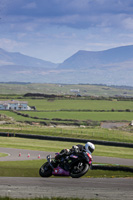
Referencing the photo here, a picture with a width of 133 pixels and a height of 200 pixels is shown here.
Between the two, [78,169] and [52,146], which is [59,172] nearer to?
[78,169]

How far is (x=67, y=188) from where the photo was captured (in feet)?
66.6

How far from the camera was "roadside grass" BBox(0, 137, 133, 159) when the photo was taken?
1923 inches

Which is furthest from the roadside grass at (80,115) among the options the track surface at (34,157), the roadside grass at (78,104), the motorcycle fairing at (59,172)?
the motorcycle fairing at (59,172)

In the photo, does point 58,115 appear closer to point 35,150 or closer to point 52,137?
point 52,137

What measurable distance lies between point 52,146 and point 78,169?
115ft

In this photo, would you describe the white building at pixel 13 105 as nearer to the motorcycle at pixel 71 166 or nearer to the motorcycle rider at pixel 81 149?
the motorcycle at pixel 71 166

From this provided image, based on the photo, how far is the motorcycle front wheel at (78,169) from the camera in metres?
20.0

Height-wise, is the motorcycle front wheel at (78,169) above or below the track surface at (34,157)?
above

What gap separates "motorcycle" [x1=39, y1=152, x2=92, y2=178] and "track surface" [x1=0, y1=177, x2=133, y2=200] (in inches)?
27.3

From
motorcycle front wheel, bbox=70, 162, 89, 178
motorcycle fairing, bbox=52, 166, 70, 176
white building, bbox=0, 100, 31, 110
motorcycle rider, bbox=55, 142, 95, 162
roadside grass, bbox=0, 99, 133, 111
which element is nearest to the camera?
motorcycle front wheel, bbox=70, 162, 89, 178

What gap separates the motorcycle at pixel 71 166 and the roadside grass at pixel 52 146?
84.9 feet

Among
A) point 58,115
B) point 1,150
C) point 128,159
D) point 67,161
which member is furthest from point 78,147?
point 58,115

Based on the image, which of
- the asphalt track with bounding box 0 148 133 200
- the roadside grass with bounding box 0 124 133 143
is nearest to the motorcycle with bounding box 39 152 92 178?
the asphalt track with bounding box 0 148 133 200

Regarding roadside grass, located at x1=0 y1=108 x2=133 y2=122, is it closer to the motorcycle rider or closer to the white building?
the white building
